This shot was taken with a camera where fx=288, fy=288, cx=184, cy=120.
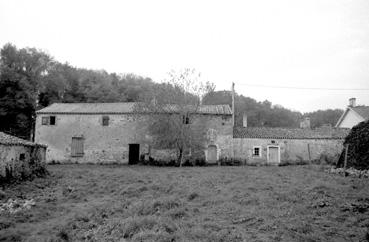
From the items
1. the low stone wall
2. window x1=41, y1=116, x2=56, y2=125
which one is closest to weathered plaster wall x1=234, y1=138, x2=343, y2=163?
the low stone wall

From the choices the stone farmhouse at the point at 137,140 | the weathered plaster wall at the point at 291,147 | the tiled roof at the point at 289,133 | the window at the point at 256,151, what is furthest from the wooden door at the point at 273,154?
the tiled roof at the point at 289,133

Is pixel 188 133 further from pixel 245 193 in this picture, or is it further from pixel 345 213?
pixel 345 213

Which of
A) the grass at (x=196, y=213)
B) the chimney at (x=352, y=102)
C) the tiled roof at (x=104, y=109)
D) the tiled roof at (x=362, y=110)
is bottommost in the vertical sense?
the grass at (x=196, y=213)

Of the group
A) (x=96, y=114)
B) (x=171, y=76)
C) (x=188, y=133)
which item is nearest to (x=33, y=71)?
(x=96, y=114)

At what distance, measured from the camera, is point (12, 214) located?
874 centimetres

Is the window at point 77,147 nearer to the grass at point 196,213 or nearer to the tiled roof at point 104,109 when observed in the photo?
the tiled roof at point 104,109

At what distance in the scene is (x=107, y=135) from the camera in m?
25.3

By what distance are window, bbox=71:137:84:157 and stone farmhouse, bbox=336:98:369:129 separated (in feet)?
89.0

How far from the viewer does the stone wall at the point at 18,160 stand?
43.4 feet

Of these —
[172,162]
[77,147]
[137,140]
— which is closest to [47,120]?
[77,147]

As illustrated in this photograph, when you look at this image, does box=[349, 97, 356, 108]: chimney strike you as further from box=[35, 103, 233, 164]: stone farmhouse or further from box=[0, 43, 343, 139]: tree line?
box=[35, 103, 233, 164]: stone farmhouse

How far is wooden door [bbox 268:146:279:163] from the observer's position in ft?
81.7

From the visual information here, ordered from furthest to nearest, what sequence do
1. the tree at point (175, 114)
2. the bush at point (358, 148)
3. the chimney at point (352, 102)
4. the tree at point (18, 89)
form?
the tree at point (18, 89) → the chimney at point (352, 102) → the tree at point (175, 114) → the bush at point (358, 148)

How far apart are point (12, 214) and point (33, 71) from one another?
108ft
